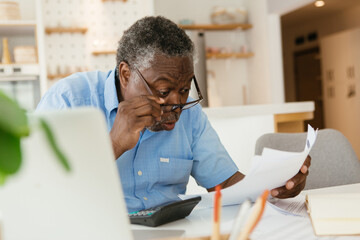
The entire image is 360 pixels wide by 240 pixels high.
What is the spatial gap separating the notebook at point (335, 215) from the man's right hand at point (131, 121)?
1.38ft

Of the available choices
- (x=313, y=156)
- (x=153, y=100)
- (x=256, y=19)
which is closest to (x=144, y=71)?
(x=153, y=100)

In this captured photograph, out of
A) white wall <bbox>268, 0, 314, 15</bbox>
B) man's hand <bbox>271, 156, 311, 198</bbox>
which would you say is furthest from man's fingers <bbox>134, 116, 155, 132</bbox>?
white wall <bbox>268, 0, 314, 15</bbox>

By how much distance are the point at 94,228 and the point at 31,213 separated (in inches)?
2.4

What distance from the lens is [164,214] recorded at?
866mm

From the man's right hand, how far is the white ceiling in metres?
6.39

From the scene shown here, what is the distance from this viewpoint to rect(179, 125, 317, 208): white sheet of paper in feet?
2.72

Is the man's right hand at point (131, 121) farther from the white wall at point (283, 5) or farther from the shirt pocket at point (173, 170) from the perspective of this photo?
the white wall at point (283, 5)

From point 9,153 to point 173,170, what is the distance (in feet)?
2.94

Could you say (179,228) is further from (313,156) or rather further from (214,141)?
(313,156)

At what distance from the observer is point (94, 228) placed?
1.38 feet

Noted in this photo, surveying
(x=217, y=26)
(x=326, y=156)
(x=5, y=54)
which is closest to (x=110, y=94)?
(x=326, y=156)

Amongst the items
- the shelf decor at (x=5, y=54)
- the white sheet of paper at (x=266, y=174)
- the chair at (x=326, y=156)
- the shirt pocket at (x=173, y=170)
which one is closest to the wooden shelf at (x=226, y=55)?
the shelf decor at (x=5, y=54)

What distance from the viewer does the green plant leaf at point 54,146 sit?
0.37m

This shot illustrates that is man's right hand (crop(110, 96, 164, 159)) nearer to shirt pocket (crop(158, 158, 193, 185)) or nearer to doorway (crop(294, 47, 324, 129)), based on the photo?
shirt pocket (crop(158, 158, 193, 185))
